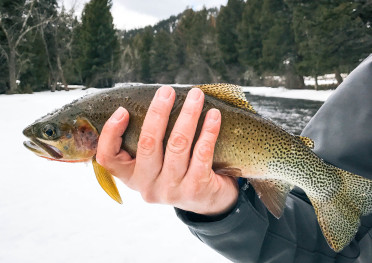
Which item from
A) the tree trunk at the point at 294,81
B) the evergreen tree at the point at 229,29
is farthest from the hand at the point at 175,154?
the evergreen tree at the point at 229,29

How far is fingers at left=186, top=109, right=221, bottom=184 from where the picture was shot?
1656 millimetres

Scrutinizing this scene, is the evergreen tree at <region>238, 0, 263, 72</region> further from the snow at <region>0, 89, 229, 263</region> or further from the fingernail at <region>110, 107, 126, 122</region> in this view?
the fingernail at <region>110, 107, 126, 122</region>

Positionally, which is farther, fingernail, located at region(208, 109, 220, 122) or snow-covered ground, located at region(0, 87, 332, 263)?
snow-covered ground, located at region(0, 87, 332, 263)

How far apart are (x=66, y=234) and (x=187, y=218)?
260 cm

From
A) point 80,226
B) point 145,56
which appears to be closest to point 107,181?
point 80,226

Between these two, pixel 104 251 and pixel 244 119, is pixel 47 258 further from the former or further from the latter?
pixel 244 119

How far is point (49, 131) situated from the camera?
5.91ft

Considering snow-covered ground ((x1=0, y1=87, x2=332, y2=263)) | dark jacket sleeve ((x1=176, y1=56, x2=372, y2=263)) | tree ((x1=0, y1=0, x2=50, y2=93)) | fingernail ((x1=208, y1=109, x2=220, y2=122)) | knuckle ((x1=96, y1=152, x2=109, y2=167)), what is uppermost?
tree ((x1=0, y1=0, x2=50, y2=93))

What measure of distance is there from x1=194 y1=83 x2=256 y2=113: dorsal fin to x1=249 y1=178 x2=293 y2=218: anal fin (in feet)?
1.35

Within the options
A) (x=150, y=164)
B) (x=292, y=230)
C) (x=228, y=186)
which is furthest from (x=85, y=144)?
(x=292, y=230)

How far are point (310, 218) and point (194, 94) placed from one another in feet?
4.07

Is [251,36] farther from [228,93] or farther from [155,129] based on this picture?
[155,129]

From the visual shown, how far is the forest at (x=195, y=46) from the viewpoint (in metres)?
28.0

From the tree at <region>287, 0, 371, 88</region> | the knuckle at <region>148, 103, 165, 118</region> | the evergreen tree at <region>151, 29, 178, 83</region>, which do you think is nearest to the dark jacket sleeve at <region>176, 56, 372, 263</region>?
the knuckle at <region>148, 103, 165, 118</region>
